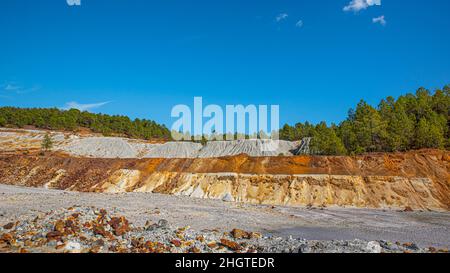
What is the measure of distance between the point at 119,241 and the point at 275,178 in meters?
27.2

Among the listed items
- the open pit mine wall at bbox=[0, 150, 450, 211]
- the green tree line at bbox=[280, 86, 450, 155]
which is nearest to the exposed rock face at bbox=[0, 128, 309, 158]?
the green tree line at bbox=[280, 86, 450, 155]

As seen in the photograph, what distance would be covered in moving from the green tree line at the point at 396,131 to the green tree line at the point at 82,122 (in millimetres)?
91173

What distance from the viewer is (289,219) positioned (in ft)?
82.8

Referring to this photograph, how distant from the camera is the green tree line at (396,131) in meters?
54.2

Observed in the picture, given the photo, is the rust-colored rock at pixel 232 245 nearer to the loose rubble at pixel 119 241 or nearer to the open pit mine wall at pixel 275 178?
the loose rubble at pixel 119 241

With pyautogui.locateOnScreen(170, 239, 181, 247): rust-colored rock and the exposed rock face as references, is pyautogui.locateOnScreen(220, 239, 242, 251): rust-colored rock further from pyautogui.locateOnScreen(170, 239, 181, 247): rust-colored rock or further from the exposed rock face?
the exposed rock face

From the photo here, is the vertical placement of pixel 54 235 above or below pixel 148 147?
below

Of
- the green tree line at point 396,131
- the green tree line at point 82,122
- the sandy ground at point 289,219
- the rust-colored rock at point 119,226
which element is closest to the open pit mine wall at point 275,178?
the sandy ground at point 289,219

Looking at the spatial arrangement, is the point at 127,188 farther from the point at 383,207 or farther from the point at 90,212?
the point at 383,207

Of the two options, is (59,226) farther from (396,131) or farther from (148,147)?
(148,147)

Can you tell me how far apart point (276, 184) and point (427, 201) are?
15.3 meters

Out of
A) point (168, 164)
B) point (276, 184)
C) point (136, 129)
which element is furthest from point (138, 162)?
point (136, 129)

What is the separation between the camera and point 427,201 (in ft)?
108

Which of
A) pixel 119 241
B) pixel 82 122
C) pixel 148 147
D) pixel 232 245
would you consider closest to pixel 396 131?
pixel 232 245
